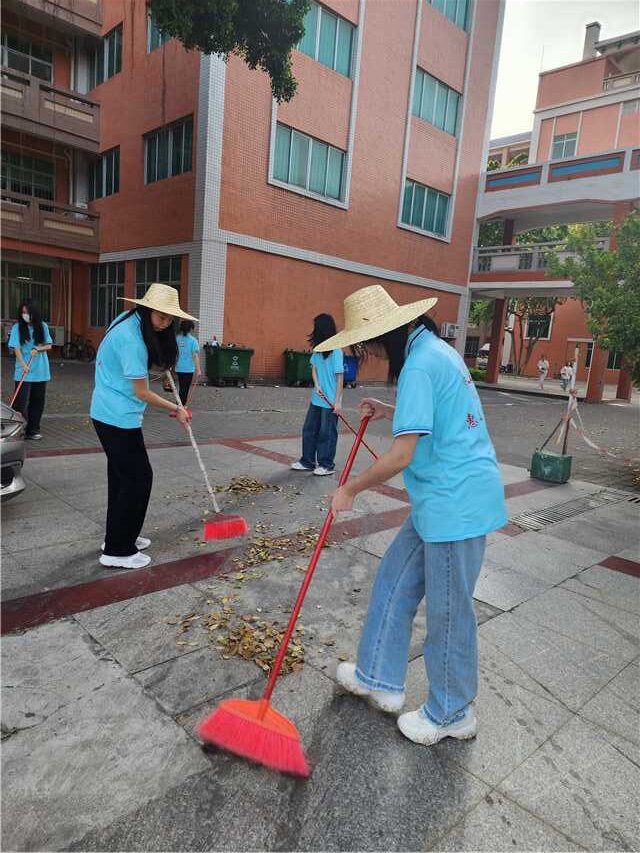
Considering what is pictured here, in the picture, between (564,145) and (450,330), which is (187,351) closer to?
(450,330)

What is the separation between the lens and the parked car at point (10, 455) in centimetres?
427

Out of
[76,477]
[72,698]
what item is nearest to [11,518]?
[76,477]

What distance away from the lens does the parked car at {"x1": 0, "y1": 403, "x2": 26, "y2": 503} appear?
14.0 ft

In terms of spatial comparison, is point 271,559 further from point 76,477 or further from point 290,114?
point 290,114

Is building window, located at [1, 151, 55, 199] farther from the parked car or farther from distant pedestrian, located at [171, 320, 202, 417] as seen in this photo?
the parked car

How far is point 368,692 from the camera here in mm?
2496

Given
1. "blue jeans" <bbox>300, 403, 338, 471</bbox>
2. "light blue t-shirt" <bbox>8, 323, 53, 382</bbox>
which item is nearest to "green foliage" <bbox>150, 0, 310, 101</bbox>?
"light blue t-shirt" <bbox>8, 323, 53, 382</bbox>

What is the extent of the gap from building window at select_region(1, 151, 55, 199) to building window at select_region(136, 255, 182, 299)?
649cm

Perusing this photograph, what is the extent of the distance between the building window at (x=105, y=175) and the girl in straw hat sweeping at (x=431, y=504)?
20.0 metres

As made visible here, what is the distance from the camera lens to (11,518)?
4.48m

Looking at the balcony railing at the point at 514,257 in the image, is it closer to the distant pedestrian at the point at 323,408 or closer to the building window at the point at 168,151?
the building window at the point at 168,151

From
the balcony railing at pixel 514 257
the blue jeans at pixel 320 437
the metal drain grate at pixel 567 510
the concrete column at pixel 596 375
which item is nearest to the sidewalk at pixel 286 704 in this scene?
the metal drain grate at pixel 567 510

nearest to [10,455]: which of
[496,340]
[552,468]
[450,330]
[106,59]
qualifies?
[552,468]

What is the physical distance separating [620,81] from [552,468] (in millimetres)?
34091
